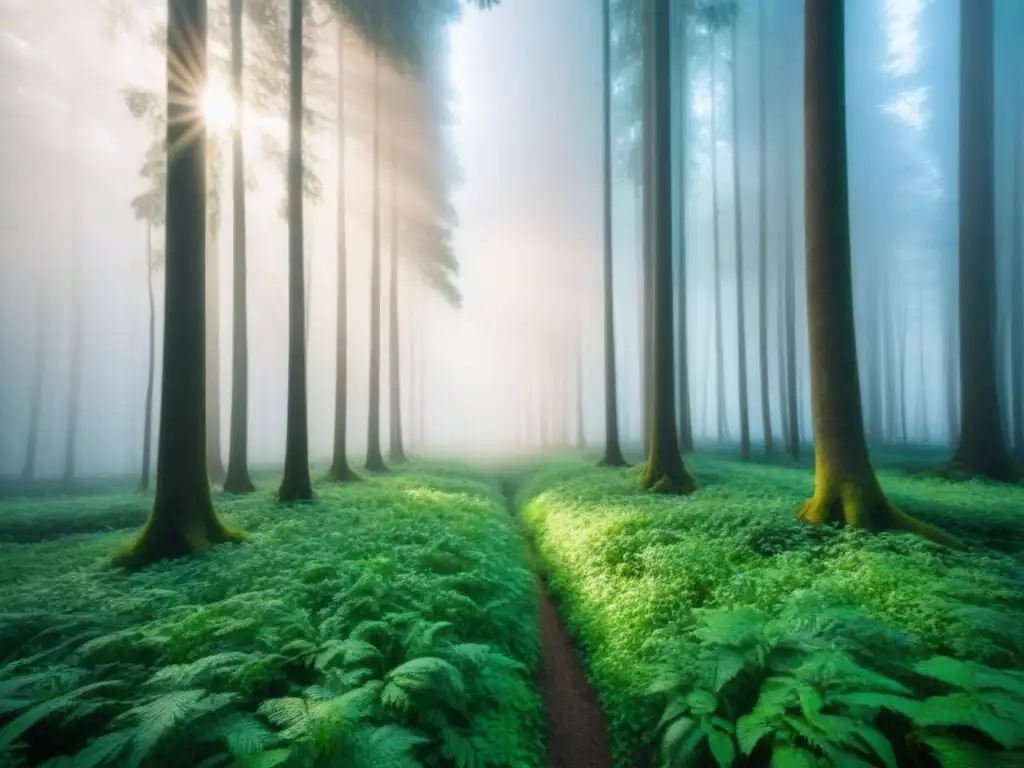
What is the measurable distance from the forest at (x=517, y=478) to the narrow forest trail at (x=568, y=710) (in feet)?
0.12

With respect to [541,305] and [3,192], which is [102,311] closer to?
[3,192]

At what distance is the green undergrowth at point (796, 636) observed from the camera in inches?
110

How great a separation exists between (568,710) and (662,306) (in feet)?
30.7

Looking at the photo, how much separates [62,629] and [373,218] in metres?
16.4

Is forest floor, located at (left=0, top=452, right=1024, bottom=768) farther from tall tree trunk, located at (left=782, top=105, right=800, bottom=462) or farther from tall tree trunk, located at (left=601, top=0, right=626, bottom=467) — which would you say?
tall tree trunk, located at (left=782, top=105, right=800, bottom=462)

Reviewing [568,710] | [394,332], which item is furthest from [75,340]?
[568,710]

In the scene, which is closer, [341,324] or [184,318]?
[184,318]

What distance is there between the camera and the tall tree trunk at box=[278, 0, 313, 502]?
439 inches

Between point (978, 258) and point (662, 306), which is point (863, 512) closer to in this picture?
point (662, 306)

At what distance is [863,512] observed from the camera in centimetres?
645

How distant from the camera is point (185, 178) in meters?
7.23

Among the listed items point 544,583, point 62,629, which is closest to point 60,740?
point 62,629

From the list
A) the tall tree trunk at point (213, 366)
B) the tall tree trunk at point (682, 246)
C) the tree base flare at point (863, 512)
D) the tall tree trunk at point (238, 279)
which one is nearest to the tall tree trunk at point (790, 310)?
the tall tree trunk at point (682, 246)

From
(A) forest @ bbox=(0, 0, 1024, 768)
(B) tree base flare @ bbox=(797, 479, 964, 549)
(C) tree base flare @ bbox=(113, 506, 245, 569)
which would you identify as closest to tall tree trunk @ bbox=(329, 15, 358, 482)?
(A) forest @ bbox=(0, 0, 1024, 768)
